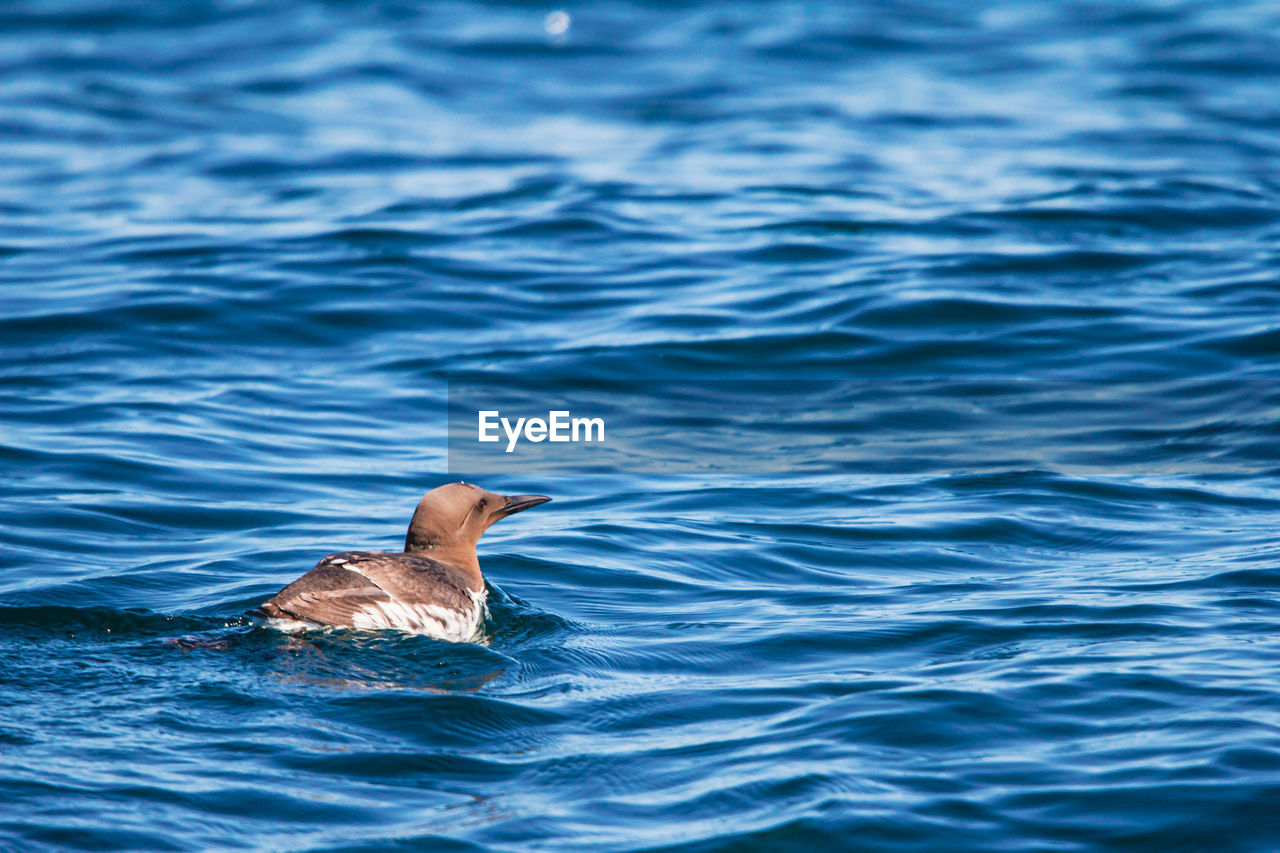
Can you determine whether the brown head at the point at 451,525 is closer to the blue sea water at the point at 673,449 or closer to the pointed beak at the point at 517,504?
the pointed beak at the point at 517,504

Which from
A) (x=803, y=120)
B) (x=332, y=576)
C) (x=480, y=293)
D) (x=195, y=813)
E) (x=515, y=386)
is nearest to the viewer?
(x=195, y=813)

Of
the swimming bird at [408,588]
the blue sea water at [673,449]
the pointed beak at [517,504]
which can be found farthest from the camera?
the pointed beak at [517,504]

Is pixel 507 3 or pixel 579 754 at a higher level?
pixel 507 3

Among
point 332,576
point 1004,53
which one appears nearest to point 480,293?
point 332,576

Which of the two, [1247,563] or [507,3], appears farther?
[507,3]

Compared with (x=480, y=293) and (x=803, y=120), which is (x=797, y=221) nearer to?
(x=480, y=293)

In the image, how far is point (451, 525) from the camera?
8539 mm

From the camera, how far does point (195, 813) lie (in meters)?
5.63

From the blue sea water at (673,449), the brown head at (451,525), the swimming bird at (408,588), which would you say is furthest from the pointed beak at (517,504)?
the blue sea water at (673,449)

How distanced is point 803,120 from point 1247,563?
670 inches

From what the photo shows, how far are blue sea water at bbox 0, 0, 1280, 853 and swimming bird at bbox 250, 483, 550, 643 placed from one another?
172 mm

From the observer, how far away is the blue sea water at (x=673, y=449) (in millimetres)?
6004

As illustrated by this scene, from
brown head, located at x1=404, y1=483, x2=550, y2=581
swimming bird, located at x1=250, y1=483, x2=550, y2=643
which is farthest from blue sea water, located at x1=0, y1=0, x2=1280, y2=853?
brown head, located at x1=404, y1=483, x2=550, y2=581

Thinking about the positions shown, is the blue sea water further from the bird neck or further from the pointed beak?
the pointed beak
